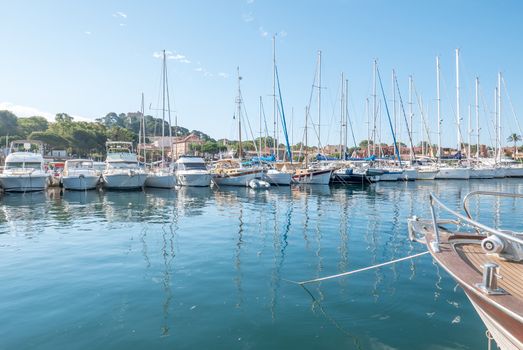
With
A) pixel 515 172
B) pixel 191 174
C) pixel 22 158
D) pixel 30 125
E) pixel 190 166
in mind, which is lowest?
pixel 515 172

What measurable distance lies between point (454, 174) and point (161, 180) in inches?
1623

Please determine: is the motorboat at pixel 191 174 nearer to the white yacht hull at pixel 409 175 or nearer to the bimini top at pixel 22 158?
the bimini top at pixel 22 158

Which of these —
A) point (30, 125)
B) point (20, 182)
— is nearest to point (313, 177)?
point (20, 182)

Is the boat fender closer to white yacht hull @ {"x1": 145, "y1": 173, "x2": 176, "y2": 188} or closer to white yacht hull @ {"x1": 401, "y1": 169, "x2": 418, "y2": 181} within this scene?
white yacht hull @ {"x1": 145, "y1": 173, "x2": 176, "y2": 188}

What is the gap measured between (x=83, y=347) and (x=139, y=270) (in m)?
3.95

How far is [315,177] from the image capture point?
134 ft

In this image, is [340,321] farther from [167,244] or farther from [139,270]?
[167,244]

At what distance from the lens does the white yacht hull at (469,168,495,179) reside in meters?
54.5

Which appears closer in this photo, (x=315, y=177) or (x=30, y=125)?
(x=315, y=177)

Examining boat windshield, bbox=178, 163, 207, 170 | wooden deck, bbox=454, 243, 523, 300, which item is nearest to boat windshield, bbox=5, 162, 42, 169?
boat windshield, bbox=178, 163, 207, 170

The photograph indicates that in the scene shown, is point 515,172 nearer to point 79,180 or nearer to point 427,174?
point 427,174

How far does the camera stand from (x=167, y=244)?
1246cm

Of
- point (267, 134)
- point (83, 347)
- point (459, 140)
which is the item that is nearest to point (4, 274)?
point (83, 347)

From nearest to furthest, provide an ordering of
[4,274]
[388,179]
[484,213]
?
[4,274], [484,213], [388,179]
